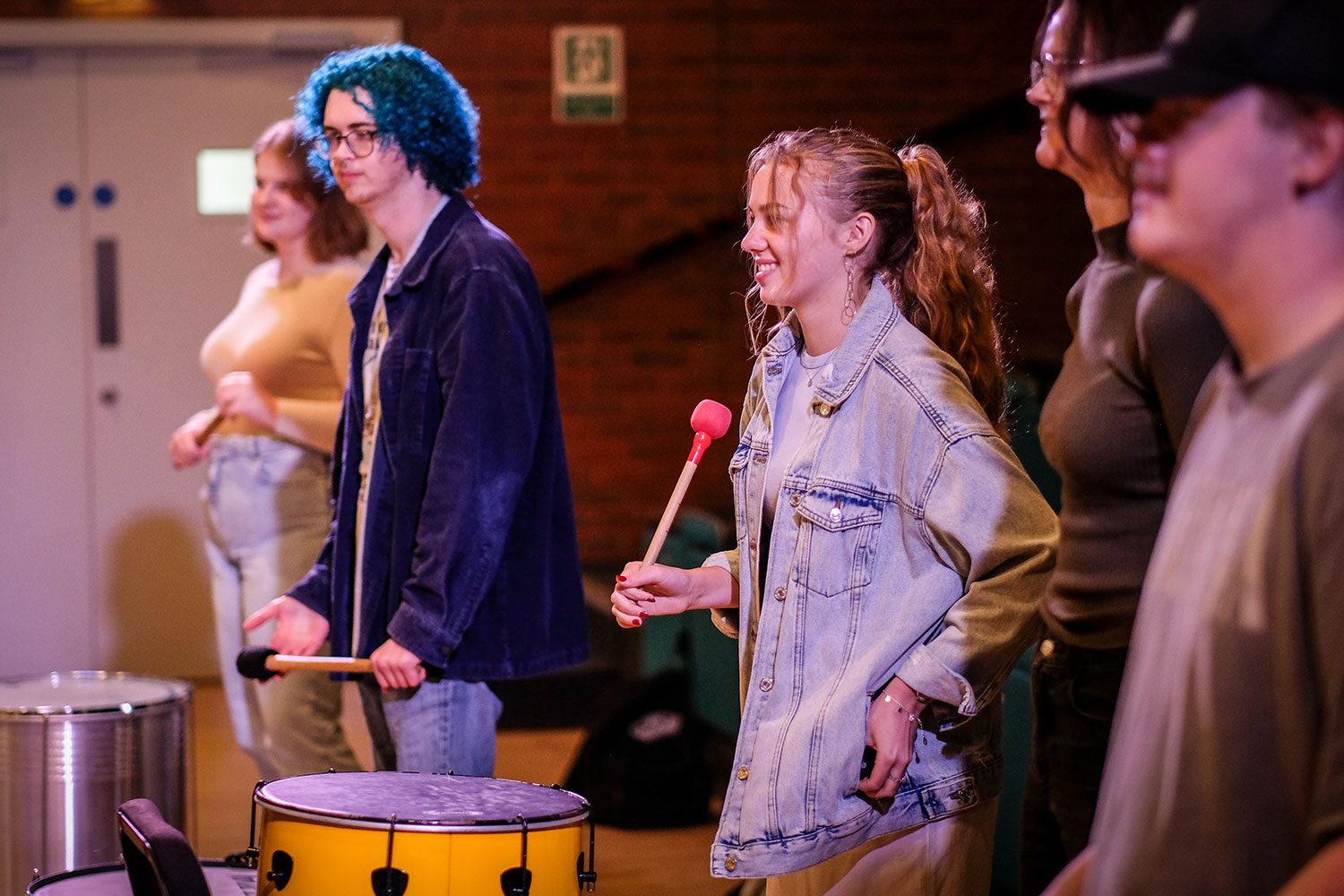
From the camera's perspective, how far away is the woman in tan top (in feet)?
9.64

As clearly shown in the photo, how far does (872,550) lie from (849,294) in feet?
1.10

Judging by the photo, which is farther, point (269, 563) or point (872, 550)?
point (269, 563)

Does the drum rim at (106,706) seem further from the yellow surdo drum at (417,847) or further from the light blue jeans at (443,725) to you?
the yellow surdo drum at (417,847)

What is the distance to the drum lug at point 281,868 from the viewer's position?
155 centimetres

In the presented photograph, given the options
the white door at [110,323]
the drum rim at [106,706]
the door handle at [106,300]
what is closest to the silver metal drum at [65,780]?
the drum rim at [106,706]

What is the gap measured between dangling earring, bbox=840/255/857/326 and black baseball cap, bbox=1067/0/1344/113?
0.89 m

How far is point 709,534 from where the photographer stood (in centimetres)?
417

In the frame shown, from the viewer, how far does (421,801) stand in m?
1.62

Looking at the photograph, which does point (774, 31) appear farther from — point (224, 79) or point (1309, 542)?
point (1309, 542)

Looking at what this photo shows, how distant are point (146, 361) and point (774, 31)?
2887mm

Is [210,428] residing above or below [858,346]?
below

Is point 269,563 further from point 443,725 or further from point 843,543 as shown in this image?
point 843,543

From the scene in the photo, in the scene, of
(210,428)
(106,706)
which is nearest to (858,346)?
(106,706)

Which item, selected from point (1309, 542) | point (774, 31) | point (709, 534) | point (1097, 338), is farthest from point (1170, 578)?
point (774, 31)
